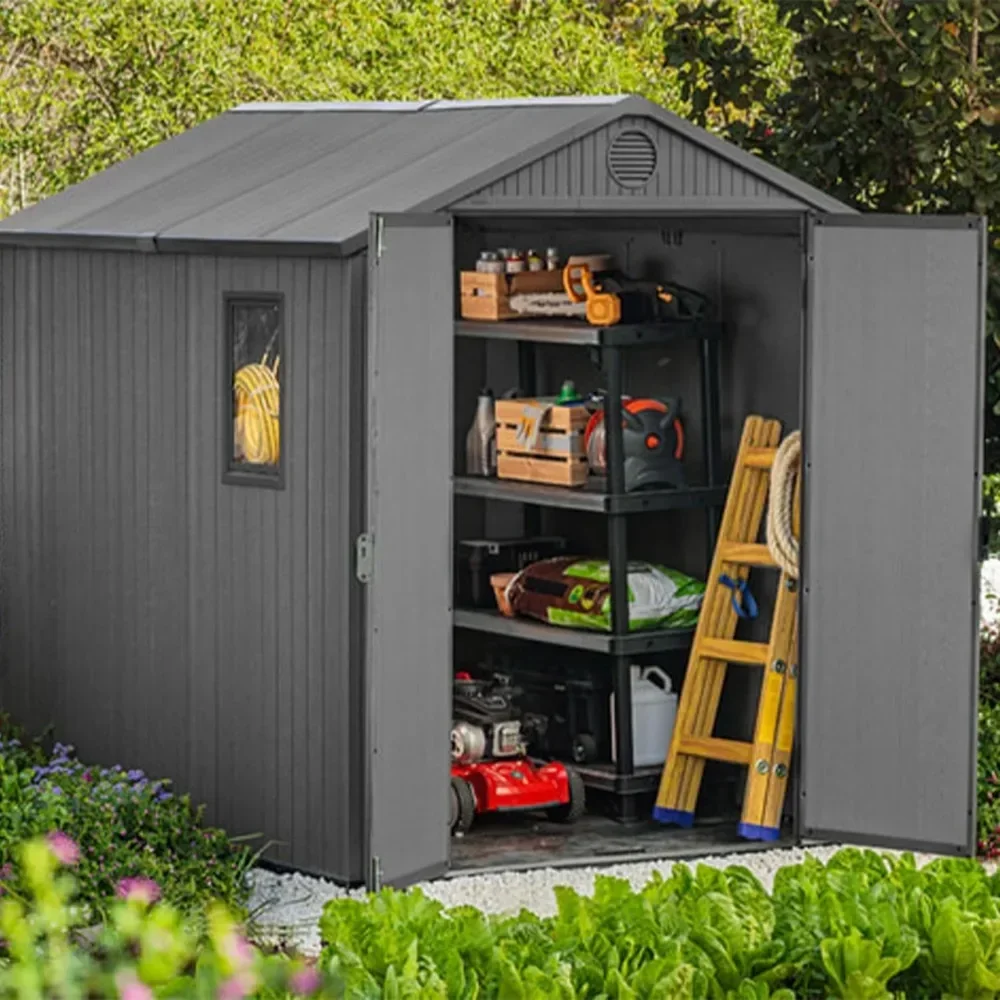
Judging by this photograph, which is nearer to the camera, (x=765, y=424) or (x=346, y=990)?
(x=346, y=990)

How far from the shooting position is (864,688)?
8875mm

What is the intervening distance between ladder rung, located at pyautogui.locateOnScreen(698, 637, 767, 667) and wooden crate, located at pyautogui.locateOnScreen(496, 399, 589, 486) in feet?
2.56

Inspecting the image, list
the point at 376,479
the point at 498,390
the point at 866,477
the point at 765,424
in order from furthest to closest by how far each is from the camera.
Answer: the point at 498,390 → the point at 765,424 → the point at 866,477 → the point at 376,479

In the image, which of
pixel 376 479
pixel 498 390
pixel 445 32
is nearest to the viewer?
pixel 376 479

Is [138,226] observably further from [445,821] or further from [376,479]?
[445,821]

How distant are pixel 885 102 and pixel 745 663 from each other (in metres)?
2.73

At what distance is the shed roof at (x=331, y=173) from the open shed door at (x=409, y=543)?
0.63ft

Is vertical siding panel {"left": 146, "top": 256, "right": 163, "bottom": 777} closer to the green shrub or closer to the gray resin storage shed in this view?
the gray resin storage shed

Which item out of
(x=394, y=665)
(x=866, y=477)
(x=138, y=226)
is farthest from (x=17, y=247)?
(x=866, y=477)

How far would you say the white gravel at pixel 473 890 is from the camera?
7.90 metres

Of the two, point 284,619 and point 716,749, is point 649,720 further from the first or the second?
point 284,619

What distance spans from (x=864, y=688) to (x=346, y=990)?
14.7ft

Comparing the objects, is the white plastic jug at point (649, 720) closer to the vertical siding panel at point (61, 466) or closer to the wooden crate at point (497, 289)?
the wooden crate at point (497, 289)

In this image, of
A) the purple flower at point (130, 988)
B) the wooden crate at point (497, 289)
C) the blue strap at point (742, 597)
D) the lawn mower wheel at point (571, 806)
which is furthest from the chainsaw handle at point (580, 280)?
the purple flower at point (130, 988)
